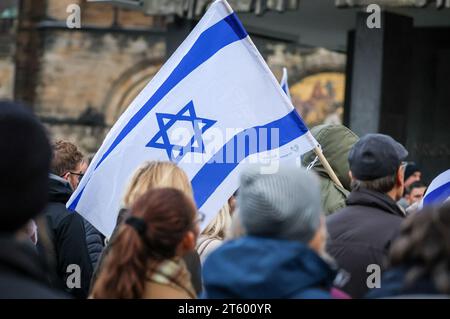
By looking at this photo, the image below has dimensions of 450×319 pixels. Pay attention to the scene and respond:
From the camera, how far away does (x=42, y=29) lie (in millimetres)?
26781

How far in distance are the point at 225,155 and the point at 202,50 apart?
60cm

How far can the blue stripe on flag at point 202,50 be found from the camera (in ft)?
17.1

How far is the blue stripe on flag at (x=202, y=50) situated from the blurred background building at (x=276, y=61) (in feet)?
19.2

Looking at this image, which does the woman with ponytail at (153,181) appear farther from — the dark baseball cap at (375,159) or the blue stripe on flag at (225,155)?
the blue stripe on flag at (225,155)

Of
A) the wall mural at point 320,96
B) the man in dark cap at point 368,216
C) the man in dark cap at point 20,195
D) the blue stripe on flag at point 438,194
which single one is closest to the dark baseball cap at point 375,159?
the man in dark cap at point 368,216

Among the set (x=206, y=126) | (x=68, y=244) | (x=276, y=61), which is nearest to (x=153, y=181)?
(x=206, y=126)

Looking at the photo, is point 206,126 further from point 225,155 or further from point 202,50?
point 202,50

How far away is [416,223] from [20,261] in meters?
0.95

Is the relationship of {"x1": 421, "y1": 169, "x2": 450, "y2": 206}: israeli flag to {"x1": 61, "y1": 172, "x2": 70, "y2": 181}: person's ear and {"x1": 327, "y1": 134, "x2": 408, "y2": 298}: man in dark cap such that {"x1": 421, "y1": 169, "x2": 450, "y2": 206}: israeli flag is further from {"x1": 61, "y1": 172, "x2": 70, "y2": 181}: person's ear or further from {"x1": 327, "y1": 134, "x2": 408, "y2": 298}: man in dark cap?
{"x1": 61, "y1": 172, "x2": 70, "y2": 181}: person's ear

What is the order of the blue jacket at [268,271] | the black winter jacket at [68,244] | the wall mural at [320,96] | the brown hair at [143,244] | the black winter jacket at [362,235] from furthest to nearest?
the wall mural at [320,96] < the black winter jacket at [68,244] < the black winter jacket at [362,235] < the brown hair at [143,244] < the blue jacket at [268,271]

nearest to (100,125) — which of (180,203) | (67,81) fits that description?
(67,81)

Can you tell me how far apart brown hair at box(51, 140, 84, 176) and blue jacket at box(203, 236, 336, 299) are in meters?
3.19

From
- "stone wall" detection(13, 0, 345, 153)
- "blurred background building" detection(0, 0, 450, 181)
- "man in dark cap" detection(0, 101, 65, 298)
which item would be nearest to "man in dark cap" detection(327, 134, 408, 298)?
"man in dark cap" detection(0, 101, 65, 298)
